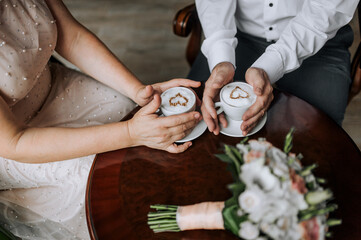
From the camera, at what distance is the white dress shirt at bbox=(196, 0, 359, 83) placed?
1330 millimetres

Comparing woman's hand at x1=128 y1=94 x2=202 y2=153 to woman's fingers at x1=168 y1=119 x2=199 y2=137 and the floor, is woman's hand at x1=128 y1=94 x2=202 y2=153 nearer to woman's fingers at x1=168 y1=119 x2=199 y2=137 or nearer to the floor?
woman's fingers at x1=168 y1=119 x2=199 y2=137

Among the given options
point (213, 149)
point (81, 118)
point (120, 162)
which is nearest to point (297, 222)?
point (213, 149)

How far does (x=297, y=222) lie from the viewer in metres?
0.63

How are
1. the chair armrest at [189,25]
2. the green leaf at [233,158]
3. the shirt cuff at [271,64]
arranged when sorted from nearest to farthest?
the green leaf at [233,158]
the shirt cuff at [271,64]
the chair armrest at [189,25]

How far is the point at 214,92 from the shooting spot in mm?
1183

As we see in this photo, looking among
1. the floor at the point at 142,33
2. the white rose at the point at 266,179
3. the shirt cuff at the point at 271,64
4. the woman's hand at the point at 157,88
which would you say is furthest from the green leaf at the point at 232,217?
the floor at the point at 142,33

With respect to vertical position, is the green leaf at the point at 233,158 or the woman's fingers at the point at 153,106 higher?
the green leaf at the point at 233,158

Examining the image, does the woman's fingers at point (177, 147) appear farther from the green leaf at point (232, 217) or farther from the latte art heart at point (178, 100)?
the green leaf at point (232, 217)

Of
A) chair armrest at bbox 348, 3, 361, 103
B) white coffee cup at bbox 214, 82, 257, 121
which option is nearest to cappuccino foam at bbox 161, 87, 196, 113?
white coffee cup at bbox 214, 82, 257, 121

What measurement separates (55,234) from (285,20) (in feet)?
4.25

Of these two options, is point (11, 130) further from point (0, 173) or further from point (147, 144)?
point (147, 144)

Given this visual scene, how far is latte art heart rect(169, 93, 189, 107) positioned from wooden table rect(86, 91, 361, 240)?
5.5 inches

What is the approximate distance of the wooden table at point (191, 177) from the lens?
93 centimetres

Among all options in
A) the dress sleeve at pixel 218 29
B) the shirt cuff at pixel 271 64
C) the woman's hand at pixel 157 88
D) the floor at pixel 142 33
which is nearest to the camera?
the woman's hand at pixel 157 88
